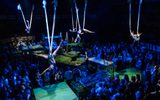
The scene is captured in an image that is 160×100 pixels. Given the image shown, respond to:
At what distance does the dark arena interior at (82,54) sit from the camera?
34.3ft

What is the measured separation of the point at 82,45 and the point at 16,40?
7.25 meters

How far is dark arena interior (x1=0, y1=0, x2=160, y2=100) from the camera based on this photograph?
34.3 ft

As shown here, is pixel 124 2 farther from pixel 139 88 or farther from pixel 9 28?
pixel 139 88

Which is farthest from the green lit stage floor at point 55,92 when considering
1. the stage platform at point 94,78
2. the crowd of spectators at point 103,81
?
the stage platform at point 94,78

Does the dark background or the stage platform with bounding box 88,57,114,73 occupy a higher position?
the dark background

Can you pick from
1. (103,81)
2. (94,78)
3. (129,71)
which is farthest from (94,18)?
(103,81)

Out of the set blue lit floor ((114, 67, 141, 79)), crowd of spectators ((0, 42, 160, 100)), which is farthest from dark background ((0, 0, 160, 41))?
blue lit floor ((114, 67, 141, 79))

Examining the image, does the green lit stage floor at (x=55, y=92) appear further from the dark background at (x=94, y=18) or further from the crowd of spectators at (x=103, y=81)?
the dark background at (x=94, y=18)

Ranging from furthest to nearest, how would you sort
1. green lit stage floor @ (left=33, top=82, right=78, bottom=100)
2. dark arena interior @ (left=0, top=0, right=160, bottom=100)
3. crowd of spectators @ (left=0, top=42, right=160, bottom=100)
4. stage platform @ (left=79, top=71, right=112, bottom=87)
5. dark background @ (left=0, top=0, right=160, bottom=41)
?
dark background @ (left=0, top=0, right=160, bottom=41)
stage platform @ (left=79, top=71, right=112, bottom=87)
green lit stage floor @ (left=33, top=82, right=78, bottom=100)
dark arena interior @ (left=0, top=0, right=160, bottom=100)
crowd of spectators @ (left=0, top=42, right=160, bottom=100)

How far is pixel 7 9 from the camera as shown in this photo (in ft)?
72.6

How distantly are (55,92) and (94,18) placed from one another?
14736 mm

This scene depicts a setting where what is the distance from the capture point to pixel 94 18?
2445cm

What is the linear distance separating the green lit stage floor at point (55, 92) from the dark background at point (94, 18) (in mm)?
10966

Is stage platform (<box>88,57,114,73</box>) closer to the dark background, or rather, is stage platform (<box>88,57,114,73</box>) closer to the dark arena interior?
the dark arena interior
